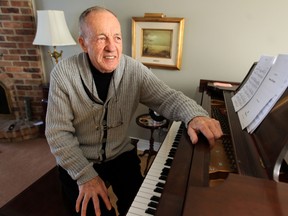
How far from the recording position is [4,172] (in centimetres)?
195

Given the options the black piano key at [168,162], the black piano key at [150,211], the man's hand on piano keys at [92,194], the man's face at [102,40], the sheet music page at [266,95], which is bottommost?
the man's hand on piano keys at [92,194]

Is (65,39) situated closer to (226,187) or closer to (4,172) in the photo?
(4,172)

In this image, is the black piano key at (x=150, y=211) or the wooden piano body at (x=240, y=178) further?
the black piano key at (x=150, y=211)

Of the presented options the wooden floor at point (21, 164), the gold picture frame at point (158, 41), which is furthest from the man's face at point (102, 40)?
the wooden floor at point (21, 164)

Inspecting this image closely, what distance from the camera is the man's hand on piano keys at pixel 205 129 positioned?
2.64ft

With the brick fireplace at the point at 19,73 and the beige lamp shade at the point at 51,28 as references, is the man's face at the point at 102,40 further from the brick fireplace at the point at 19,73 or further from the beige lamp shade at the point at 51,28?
the brick fireplace at the point at 19,73

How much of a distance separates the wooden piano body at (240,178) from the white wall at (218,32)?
3.37 feet

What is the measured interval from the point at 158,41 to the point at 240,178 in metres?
1.70

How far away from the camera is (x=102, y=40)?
1.02 metres

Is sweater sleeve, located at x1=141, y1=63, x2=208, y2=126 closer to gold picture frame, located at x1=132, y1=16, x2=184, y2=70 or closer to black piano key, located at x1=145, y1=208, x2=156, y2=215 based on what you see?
black piano key, located at x1=145, y1=208, x2=156, y2=215

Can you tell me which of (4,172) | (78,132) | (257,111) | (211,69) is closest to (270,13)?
(211,69)

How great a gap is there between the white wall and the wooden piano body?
1027mm

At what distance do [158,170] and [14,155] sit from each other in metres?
1.99

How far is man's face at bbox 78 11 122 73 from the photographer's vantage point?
3.24 ft
